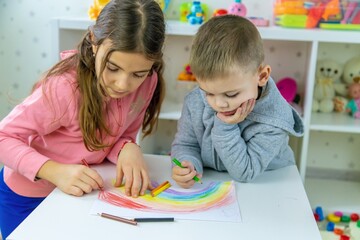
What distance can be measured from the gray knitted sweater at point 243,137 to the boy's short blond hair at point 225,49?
13 cm

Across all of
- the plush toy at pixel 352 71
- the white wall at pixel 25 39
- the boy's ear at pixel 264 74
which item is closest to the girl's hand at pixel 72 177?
the boy's ear at pixel 264 74

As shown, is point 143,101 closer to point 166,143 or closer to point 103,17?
point 103,17

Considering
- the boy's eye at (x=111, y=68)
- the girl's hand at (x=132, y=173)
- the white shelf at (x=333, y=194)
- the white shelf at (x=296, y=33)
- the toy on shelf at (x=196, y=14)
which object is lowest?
the white shelf at (x=333, y=194)

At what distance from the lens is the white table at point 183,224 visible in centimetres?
77

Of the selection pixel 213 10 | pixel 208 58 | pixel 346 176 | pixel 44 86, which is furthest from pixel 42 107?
pixel 346 176

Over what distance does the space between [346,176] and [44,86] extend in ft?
4.78

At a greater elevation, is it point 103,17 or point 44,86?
point 103,17

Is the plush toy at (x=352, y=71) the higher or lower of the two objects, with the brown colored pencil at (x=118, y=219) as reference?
higher

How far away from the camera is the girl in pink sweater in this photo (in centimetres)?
96

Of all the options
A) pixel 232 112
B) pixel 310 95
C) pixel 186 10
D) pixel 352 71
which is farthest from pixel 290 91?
pixel 232 112

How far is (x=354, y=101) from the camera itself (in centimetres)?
184

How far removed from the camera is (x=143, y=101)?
3.88 feet

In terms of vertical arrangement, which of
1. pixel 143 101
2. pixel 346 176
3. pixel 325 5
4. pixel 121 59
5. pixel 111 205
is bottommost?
pixel 346 176

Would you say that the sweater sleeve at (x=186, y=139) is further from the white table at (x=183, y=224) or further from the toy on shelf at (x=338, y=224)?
the toy on shelf at (x=338, y=224)
